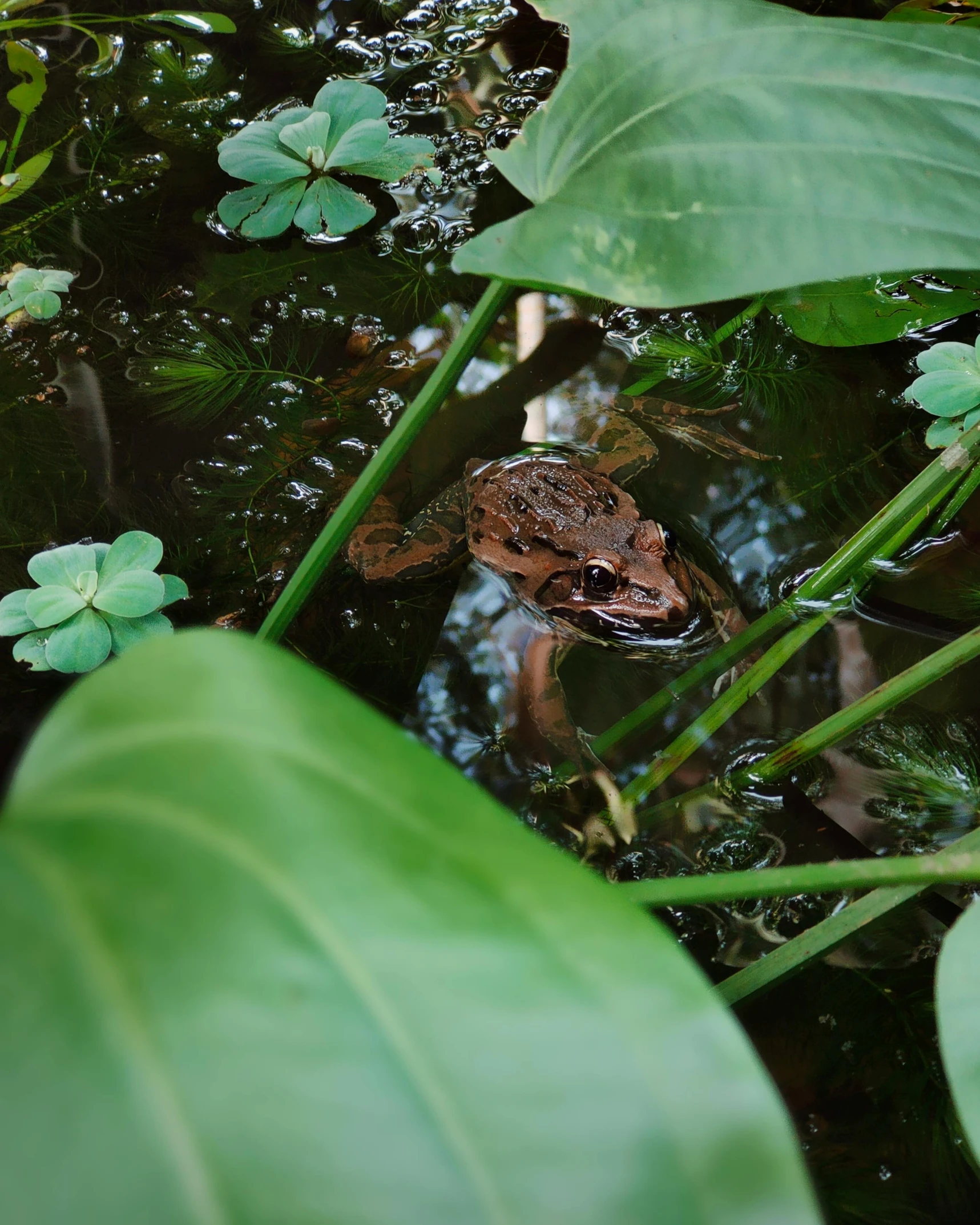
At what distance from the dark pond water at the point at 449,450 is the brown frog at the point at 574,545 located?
2.3 inches

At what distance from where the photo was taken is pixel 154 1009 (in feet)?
1.79

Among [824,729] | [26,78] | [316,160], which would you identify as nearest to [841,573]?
[824,729]

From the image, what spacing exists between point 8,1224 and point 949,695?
194 centimetres

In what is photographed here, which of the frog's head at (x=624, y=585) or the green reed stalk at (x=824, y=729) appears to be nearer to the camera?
the green reed stalk at (x=824, y=729)

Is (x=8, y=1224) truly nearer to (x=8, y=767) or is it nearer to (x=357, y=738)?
(x=357, y=738)

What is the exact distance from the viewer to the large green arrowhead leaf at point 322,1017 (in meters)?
0.52

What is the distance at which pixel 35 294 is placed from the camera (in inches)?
95.5

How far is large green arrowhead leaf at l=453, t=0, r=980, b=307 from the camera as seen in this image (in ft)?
3.52

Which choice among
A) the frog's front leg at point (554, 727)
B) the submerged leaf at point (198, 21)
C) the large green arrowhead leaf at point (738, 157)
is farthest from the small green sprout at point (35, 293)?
the large green arrowhead leaf at point (738, 157)

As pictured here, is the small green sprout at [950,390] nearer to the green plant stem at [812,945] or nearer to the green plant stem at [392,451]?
the green plant stem at [812,945]

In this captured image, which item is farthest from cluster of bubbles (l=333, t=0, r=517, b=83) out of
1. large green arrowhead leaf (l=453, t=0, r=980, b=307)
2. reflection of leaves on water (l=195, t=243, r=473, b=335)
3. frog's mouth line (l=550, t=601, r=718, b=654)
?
large green arrowhead leaf (l=453, t=0, r=980, b=307)

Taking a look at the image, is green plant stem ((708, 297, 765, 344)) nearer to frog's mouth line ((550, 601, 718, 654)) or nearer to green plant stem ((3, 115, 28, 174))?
frog's mouth line ((550, 601, 718, 654))

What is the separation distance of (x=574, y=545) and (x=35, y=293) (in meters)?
1.66

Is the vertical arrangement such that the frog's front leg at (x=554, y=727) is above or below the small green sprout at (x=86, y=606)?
below
